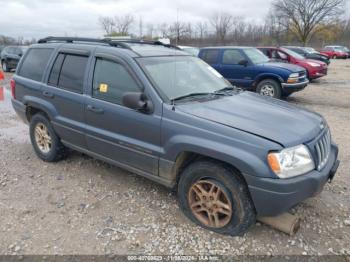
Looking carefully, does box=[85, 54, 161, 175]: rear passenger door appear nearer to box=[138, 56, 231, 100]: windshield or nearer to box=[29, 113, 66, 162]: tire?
box=[138, 56, 231, 100]: windshield

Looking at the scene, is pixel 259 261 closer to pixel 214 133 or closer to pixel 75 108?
pixel 214 133

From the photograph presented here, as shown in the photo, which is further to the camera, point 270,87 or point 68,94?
point 270,87

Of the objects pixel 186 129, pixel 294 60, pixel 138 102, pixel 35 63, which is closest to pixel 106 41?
pixel 138 102

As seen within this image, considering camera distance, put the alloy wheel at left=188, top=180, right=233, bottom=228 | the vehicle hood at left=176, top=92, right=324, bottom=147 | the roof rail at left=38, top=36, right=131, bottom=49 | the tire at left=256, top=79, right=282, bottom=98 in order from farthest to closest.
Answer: the tire at left=256, top=79, right=282, bottom=98, the roof rail at left=38, top=36, right=131, bottom=49, the alloy wheel at left=188, top=180, right=233, bottom=228, the vehicle hood at left=176, top=92, right=324, bottom=147

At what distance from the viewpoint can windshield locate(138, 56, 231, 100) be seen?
345 centimetres

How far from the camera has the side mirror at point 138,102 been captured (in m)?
3.18

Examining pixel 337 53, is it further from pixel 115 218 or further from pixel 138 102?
pixel 115 218

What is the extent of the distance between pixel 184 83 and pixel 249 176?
145 cm

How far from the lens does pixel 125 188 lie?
160 inches

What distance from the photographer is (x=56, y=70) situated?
436cm

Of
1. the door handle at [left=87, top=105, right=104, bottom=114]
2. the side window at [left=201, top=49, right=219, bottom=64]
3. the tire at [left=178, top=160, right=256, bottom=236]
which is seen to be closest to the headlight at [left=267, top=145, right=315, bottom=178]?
the tire at [left=178, top=160, right=256, bottom=236]

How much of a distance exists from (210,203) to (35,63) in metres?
3.42

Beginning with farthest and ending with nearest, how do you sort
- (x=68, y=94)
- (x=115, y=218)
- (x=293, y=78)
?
(x=293, y=78), (x=68, y=94), (x=115, y=218)

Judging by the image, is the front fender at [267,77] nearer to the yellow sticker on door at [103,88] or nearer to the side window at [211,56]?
the side window at [211,56]
